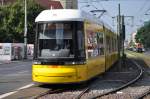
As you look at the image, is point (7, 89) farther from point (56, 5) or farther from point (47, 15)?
point (56, 5)

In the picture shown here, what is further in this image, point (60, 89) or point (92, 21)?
point (92, 21)

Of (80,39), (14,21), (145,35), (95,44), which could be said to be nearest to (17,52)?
(14,21)

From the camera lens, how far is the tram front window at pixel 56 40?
1870 centimetres

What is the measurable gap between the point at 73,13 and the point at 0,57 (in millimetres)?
46750

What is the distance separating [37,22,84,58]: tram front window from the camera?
18.7m

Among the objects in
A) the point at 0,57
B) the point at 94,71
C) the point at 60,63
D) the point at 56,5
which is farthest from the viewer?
the point at 56,5

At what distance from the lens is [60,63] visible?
1848 centimetres

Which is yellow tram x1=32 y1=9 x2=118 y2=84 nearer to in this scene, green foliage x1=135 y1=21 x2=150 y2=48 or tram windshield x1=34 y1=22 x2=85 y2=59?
tram windshield x1=34 y1=22 x2=85 y2=59

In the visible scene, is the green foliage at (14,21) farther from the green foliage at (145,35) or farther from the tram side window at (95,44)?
the green foliage at (145,35)

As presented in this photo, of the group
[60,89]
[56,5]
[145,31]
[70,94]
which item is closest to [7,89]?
[60,89]

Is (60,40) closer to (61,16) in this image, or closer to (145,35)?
(61,16)

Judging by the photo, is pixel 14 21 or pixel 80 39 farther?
pixel 14 21

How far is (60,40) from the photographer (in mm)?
18844

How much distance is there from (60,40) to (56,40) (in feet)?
0.49
